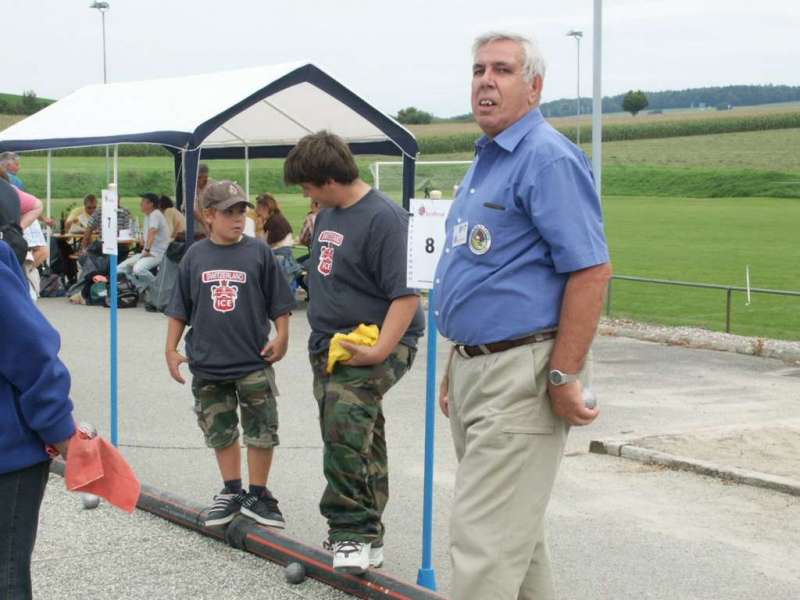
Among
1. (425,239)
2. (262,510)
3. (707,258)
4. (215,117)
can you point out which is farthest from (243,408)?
(707,258)

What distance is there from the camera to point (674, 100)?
569ft

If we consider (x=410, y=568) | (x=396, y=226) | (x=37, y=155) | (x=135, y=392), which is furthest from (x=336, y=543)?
(x=37, y=155)

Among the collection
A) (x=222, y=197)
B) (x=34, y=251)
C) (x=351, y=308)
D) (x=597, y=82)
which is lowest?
(x=351, y=308)

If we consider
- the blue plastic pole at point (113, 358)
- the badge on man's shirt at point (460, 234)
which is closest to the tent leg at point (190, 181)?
the blue plastic pole at point (113, 358)

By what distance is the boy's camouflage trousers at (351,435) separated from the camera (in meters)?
4.97

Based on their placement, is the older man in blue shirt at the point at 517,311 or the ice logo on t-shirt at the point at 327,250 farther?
the ice logo on t-shirt at the point at 327,250

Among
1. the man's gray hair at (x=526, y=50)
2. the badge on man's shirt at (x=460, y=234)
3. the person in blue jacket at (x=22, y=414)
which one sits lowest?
the person in blue jacket at (x=22, y=414)

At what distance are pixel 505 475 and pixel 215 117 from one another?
435 inches

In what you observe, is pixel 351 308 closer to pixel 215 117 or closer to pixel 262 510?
pixel 262 510

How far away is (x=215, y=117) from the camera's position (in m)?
14.0

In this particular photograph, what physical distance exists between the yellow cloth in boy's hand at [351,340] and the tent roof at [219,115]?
30.9 ft

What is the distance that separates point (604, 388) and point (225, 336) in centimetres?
563

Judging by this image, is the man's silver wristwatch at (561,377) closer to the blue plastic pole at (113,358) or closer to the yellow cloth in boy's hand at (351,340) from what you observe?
the yellow cloth in boy's hand at (351,340)

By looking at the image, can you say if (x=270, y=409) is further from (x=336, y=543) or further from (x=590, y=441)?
(x=590, y=441)
